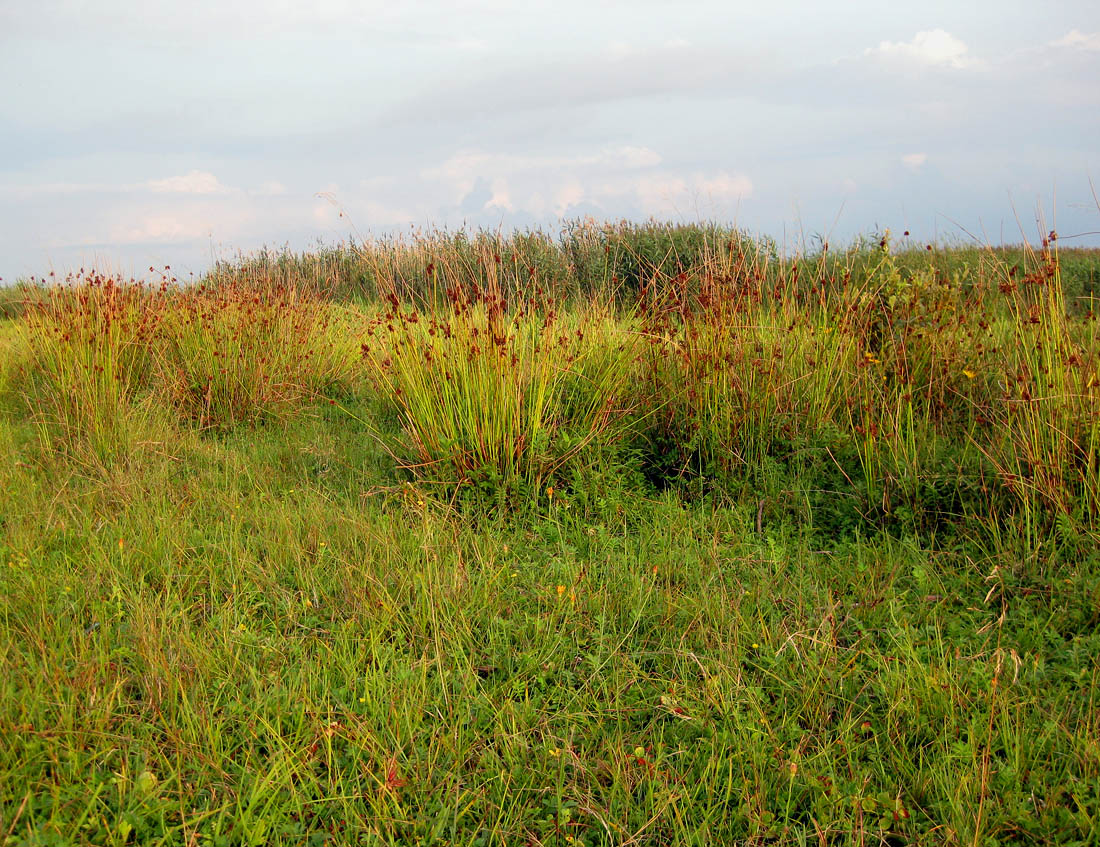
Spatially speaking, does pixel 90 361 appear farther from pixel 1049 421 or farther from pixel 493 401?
pixel 1049 421

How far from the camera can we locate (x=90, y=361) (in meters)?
5.29

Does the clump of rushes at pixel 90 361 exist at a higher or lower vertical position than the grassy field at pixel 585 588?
higher

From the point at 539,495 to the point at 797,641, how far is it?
1573mm

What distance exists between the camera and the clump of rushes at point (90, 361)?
15.7ft

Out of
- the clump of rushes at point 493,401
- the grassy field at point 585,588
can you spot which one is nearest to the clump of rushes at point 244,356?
the grassy field at point 585,588

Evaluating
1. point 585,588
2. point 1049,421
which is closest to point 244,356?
point 585,588

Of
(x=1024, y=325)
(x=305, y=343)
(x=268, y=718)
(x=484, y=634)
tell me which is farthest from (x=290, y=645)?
(x=305, y=343)

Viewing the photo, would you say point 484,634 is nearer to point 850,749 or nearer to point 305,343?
point 850,749

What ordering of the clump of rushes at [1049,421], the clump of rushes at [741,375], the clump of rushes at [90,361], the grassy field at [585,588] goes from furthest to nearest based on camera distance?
the clump of rushes at [90,361] → the clump of rushes at [741,375] → the clump of rushes at [1049,421] → the grassy field at [585,588]

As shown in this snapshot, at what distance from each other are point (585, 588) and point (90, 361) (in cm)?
420

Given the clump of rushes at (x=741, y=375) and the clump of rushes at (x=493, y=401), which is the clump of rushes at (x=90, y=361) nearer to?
the clump of rushes at (x=493, y=401)

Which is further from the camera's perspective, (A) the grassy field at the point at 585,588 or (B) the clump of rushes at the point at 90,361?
(B) the clump of rushes at the point at 90,361

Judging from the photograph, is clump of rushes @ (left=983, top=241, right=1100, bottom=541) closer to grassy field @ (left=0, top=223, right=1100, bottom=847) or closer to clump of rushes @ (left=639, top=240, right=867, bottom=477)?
grassy field @ (left=0, top=223, right=1100, bottom=847)

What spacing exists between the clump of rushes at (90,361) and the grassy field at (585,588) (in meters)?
0.05
